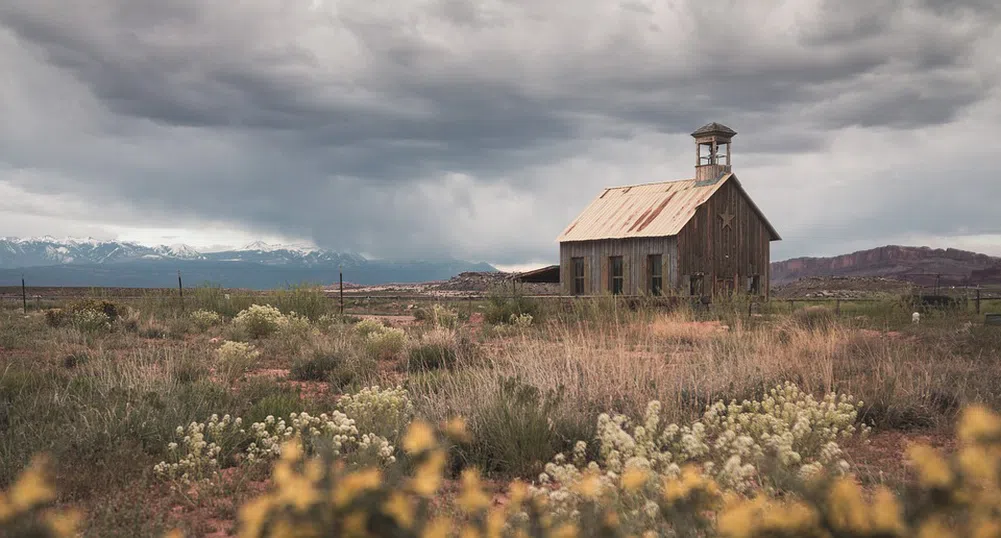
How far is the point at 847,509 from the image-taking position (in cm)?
148

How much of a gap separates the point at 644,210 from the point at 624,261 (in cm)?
244

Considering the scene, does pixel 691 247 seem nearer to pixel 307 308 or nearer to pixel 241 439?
pixel 307 308

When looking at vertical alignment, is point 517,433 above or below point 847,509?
below

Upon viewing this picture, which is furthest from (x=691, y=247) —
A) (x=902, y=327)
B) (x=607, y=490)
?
(x=607, y=490)

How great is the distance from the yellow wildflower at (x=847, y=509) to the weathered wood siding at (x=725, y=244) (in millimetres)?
26350

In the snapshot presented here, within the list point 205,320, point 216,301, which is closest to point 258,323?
point 205,320

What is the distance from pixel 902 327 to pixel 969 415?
65.5 feet

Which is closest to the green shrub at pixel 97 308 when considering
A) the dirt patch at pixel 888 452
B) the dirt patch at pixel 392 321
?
the dirt patch at pixel 392 321

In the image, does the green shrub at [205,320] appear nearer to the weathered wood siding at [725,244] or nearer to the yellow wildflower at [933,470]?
the weathered wood siding at [725,244]

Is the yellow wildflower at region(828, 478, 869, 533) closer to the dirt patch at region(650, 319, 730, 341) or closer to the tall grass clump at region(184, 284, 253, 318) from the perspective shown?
the dirt patch at region(650, 319, 730, 341)

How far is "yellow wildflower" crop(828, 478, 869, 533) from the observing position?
1.44 meters

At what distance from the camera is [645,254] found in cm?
2831

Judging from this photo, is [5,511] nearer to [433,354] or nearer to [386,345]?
[433,354]

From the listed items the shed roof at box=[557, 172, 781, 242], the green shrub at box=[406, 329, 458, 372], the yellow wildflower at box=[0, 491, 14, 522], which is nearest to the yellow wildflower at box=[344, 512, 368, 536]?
the yellow wildflower at box=[0, 491, 14, 522]
